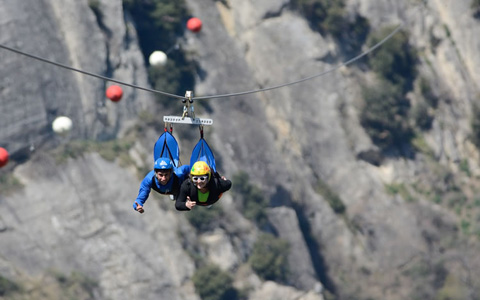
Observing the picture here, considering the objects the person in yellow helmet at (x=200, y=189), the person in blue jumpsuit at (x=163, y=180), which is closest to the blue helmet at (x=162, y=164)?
the person in blue jumpsuit at (x=163, y=180)

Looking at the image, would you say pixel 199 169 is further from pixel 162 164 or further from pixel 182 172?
pixel 182 172

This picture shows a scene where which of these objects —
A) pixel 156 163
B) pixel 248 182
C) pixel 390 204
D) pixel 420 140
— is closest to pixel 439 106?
pixel 420 140

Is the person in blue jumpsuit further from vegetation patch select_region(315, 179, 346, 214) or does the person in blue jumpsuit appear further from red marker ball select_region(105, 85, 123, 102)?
vegetation patch select_region(315, 179, 346, 214)

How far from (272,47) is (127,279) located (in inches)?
815

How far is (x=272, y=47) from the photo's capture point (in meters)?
61.7

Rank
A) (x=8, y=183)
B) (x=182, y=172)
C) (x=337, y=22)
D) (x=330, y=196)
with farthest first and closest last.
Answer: (x=337, y=22) → (x=330, y=196) → (x=8, y=183) → (x=182, y=172)

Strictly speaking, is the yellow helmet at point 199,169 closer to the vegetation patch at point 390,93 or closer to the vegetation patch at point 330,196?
the vegetation patch at point 330,196

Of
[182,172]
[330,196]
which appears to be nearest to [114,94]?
[182,172]

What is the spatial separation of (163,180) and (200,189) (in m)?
0.96

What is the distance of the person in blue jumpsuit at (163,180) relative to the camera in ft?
70.8

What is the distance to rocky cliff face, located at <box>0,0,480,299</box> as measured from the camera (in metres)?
49.5

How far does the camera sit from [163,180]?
21.9m

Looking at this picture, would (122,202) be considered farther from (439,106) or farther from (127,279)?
(439,106)

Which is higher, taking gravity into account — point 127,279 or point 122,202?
point 122,202
